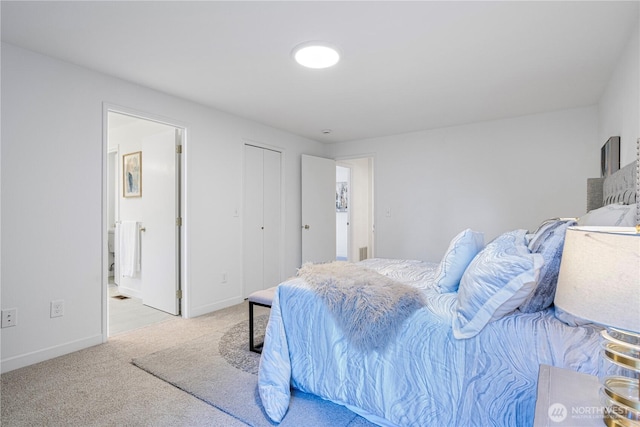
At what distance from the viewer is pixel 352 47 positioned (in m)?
2.26

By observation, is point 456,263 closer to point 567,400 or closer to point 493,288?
point 493,288

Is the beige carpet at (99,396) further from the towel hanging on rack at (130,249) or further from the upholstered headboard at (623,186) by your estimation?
the upholstered headboard at (623,186)

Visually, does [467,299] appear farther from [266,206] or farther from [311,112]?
[266,206]

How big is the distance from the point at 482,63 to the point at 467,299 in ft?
6.50

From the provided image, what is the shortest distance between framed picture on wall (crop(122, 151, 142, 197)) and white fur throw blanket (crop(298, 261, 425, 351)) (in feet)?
10.8

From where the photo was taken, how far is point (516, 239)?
1.96 m

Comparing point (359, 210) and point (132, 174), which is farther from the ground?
point (132, 174)

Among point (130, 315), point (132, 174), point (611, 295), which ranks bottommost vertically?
point (130, 315)

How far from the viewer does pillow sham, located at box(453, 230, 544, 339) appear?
4.34ft

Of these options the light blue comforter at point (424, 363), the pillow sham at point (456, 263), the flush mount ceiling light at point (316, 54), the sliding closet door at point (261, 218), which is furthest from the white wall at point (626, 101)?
the sliding closet door at point (261, 218)

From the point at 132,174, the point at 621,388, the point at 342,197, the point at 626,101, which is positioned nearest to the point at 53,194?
the point at 132,174

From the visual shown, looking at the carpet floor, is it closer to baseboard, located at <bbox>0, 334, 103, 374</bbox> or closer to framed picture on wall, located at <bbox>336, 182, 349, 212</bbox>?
baseboard, located at <bbox>0, 334, 103, 374</bbox>

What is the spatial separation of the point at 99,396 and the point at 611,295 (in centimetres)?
258

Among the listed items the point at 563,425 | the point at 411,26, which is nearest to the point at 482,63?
the point at 411,26
